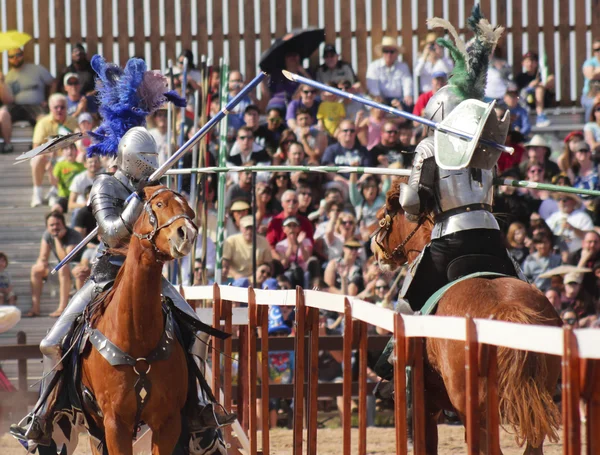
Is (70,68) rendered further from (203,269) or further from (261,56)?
(203,269)

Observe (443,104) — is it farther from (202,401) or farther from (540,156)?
(540,156)

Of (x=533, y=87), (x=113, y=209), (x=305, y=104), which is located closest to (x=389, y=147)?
(x=305, y=104)

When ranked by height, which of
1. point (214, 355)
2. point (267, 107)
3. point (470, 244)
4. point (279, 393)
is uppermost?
point (267, 107)

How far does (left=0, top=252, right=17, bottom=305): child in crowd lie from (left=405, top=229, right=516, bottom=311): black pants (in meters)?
6.50

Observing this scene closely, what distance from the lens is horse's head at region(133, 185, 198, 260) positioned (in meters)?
5.48

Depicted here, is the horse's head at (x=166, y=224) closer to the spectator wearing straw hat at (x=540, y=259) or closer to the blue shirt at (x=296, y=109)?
the spectator wearing straw hat at (x=540, y=259)

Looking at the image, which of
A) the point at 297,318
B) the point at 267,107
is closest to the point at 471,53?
the point at 297,318

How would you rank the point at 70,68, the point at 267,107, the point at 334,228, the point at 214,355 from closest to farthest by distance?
the point at 214,355 < the point at 334,228 < the point at 267,107 < the point at 70,68

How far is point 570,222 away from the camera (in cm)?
1155

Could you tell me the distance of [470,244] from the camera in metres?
6.05

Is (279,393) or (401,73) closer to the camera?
(279,393)

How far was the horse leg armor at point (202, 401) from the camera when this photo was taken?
6.25 m

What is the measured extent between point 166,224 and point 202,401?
124 cm

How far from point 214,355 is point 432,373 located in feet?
7.51
